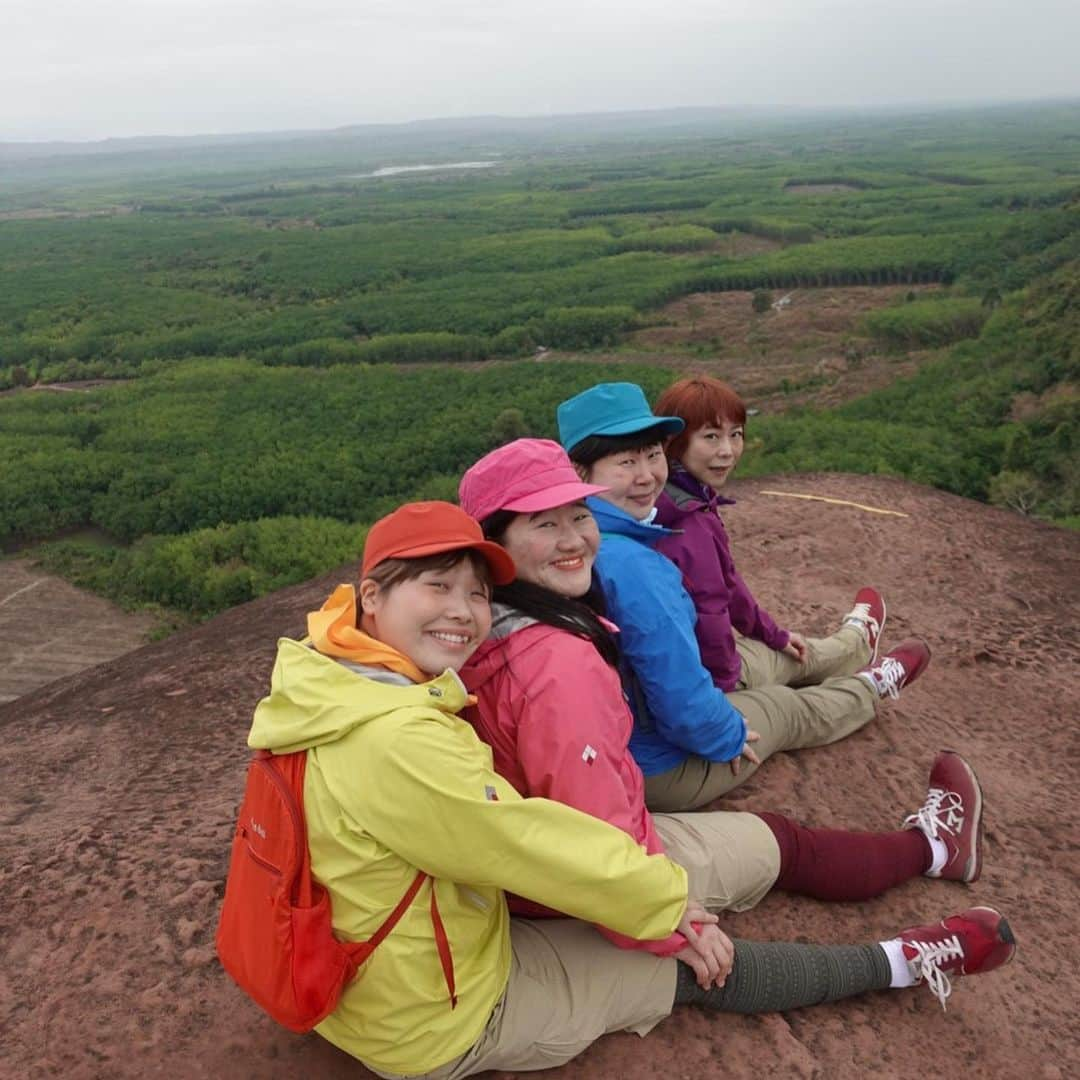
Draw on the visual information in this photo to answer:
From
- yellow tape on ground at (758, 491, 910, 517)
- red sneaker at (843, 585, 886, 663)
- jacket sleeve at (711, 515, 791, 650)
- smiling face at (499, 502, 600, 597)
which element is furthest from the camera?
yellow tape on ground at (758, 491, 910, 517)

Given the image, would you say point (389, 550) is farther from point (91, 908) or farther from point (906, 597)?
point (906, 597)

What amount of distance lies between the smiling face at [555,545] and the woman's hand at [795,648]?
1.64 meters

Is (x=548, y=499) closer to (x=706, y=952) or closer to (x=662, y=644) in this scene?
(x=662, y=644)

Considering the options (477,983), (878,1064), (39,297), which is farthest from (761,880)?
(39,297)

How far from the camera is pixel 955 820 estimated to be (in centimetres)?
293

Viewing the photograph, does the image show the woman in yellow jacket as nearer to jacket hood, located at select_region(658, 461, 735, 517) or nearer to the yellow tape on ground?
jacket hood, located at select_region(658, 461, 735, 517)

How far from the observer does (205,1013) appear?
244 centimetres

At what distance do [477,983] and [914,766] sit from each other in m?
2.27

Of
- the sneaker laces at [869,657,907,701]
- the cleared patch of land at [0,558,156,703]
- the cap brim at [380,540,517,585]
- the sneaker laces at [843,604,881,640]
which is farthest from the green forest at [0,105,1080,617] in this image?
the cap brim at [380,540,517,585]

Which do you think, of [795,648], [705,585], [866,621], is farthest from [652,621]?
[866,621]

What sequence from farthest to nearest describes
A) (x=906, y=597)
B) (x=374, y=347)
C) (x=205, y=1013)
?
(x=374, y=347), (x=906, y=597), (x=205, y=1013)

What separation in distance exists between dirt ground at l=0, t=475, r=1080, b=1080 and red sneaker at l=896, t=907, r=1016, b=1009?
145 mm

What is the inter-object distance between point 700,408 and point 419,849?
6.36 feet

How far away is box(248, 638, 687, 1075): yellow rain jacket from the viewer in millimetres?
1688
